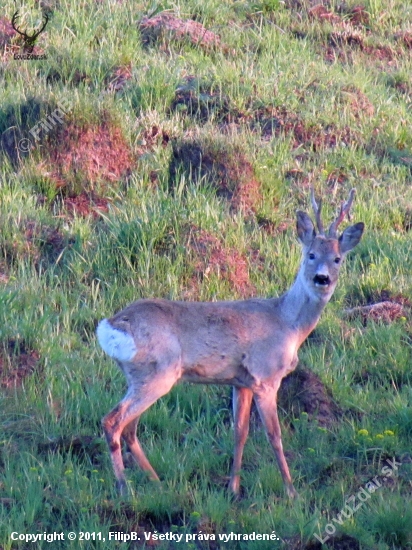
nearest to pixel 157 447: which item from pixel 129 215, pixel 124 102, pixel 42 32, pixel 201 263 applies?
pixel 201 263

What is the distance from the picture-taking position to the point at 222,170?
10.2m

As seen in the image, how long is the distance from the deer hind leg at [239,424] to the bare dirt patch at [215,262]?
198 cm

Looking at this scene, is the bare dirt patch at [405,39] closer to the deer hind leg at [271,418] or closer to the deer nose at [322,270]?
the deer nose at [322,270]

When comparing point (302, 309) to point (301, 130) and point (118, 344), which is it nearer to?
point (118, 344)

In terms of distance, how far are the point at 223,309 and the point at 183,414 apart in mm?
936

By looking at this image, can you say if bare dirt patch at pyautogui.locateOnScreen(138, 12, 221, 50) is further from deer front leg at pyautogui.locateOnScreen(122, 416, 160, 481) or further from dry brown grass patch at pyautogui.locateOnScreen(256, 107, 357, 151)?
deer front leg at pyautogui.locateOnScreen(122, 416, 160, 481)

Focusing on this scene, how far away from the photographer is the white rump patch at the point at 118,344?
6.11 m

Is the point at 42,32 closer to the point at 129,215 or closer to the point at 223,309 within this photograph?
the point at 129,215

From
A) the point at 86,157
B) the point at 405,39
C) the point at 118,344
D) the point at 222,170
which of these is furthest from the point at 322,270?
the point at 405,39

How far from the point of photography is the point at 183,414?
23.3 ft

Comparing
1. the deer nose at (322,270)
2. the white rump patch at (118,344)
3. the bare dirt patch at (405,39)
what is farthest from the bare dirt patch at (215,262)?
the bare dirt patch at (405,39)

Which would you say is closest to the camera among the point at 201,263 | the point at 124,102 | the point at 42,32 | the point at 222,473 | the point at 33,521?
the point at 33,521

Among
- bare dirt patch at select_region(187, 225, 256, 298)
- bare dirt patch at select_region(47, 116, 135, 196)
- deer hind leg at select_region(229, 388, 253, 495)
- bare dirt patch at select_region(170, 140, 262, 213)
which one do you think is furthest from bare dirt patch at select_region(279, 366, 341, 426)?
bare dirt patch at select_region(47, 116, 135, 196)

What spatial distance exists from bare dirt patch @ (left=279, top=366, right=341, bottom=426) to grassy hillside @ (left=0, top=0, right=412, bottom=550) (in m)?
0.02
